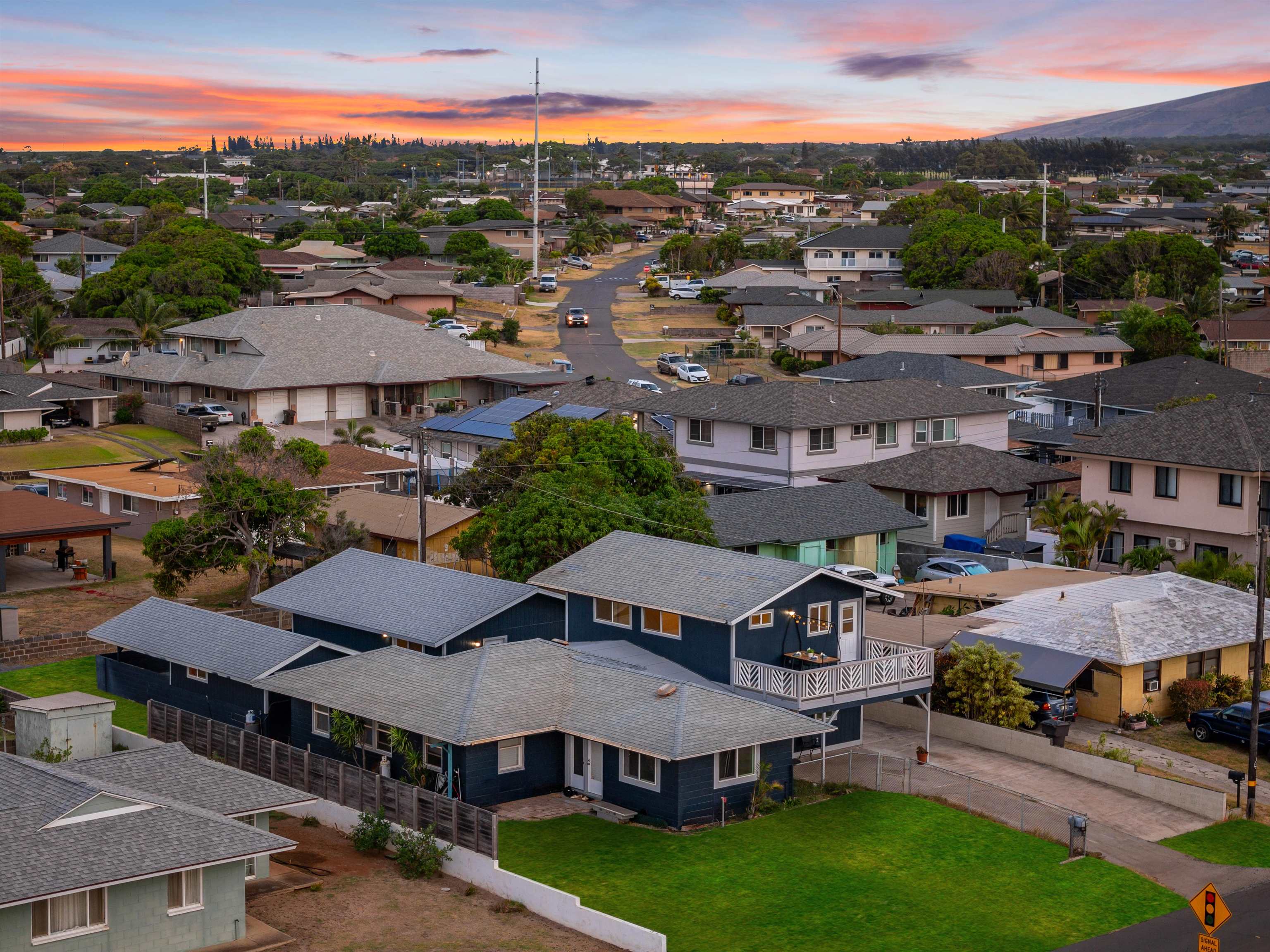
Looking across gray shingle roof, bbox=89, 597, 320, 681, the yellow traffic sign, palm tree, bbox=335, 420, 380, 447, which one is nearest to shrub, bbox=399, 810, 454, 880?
gray shingle roof, bbox=89, 597, 320, 681

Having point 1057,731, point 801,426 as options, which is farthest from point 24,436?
point 1057,731

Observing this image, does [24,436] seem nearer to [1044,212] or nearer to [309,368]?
[309,368]

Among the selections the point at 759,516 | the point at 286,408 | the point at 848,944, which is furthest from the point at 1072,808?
the point at 286,408

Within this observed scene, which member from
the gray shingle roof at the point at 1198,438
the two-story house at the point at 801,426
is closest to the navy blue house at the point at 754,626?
the gray shingle roof at the point at 1198,438

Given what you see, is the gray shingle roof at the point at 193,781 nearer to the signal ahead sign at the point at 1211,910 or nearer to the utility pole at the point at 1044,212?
the signal ahead sign at the point at 1211,910

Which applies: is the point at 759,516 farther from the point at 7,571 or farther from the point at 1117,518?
the point at 7,571

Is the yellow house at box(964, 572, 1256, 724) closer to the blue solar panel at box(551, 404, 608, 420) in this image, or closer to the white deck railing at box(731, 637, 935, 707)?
the white deck railing at box(731, 637, 935, 707)
